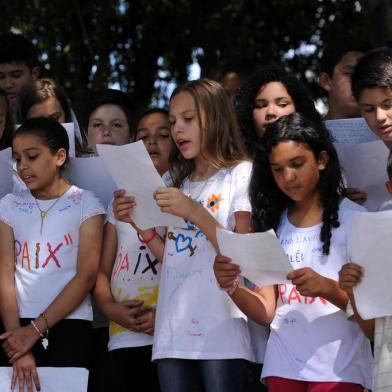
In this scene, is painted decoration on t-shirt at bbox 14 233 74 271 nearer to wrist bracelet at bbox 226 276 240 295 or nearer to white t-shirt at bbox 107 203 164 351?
white t-shirt at bbox 107 203 164 351

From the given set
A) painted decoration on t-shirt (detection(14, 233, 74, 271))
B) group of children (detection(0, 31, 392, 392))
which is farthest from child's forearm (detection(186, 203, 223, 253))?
painted decoration on t-shirt (detection(14, 233, 74, 271))

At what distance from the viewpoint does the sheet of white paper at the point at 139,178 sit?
3768mm

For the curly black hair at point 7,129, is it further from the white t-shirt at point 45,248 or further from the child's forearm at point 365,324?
the child's forearm at point 365,324

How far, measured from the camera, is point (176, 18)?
8094 mm

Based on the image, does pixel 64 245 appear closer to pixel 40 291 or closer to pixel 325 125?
pixel 40 291

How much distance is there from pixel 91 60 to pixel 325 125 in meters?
4.39

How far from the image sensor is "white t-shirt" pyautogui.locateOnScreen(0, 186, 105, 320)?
4.12 meters

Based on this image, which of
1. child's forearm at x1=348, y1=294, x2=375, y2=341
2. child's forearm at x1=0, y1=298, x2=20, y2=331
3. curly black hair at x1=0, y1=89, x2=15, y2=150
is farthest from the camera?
curly black hair at x1=0, y1=89, x2=15, y2=150

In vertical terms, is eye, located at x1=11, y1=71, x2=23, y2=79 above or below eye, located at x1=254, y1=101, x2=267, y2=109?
above

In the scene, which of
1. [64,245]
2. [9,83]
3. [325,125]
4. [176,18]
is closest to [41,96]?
[9,83]

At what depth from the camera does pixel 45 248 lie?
415cm

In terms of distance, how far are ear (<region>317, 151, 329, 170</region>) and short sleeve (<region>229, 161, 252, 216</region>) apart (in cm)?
30

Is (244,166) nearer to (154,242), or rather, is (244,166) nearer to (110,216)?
(154,242)

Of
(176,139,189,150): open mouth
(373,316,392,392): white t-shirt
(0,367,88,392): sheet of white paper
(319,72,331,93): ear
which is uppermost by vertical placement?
(319,72,331,93): ear
